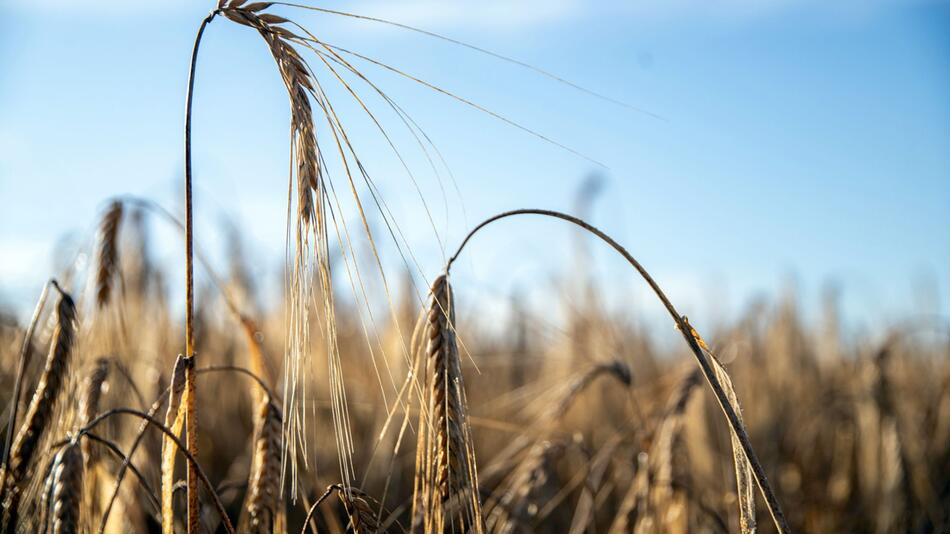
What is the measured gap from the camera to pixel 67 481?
→ 98cm

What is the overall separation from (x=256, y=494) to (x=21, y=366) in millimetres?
485

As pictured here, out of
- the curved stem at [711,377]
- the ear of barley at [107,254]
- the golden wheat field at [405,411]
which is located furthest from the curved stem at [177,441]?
the ear of barley at [107,254]

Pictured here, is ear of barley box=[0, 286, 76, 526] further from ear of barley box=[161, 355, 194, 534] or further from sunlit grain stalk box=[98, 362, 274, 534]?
ear of barley box=[161, 355, 194, 534]

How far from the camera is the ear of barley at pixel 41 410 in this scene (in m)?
1.19

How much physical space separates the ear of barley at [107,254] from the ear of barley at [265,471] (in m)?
0.66

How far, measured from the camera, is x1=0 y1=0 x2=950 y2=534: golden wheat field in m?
0.99

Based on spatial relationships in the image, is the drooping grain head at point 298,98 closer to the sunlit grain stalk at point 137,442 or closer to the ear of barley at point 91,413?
the sunlit grain stalk at point 137,442

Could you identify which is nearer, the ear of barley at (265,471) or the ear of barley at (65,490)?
the ear of barley at (65,490)

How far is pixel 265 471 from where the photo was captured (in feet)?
3.96

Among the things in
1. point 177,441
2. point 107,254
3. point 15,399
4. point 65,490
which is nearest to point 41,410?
point 15,399

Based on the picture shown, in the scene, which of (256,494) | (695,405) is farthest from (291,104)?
(695,405)

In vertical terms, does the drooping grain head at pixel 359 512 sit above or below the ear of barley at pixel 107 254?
below

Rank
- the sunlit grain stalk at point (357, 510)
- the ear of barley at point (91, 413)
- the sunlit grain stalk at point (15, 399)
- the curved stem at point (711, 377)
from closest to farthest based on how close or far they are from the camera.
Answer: the curved stem at point (711, 377) < the sunlit grain stalk at point (357, 510) < the sunlit grain stalk at point (15, 399) < the ear of barley at point (91, 413)

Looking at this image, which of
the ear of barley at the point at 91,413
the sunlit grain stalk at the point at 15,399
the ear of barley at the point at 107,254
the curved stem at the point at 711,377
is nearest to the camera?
the curved stem at the point at 711,377
